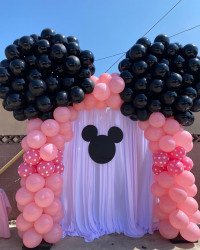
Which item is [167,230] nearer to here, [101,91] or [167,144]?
[167,144]

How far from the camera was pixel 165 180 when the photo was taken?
446 cm

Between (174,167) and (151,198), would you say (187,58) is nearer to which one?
(174,167)

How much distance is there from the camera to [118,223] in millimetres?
4953

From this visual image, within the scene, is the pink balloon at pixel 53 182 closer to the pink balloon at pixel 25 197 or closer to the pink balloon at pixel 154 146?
the pink balloon at pixel 25 197

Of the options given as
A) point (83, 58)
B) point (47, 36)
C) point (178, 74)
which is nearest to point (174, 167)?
point (178, 74)

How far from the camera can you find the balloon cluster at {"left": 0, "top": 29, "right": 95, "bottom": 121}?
4.29m

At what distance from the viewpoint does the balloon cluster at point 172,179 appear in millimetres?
4426

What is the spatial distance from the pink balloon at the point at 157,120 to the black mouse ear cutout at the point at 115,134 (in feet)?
1.99

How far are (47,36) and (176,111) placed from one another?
2081mm

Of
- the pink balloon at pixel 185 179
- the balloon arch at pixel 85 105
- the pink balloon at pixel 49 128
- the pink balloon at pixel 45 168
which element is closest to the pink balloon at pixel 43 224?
the balloon arch at pixel 85 105

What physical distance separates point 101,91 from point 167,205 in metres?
1.82

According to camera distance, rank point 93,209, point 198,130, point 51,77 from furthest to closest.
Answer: point 198,130 < point 93,209 < point 51,77

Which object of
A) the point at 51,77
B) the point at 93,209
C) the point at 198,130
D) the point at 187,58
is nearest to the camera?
the point at 51,77

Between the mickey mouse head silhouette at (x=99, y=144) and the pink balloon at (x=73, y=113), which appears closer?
the pink balloon at (x=73, y=113)
